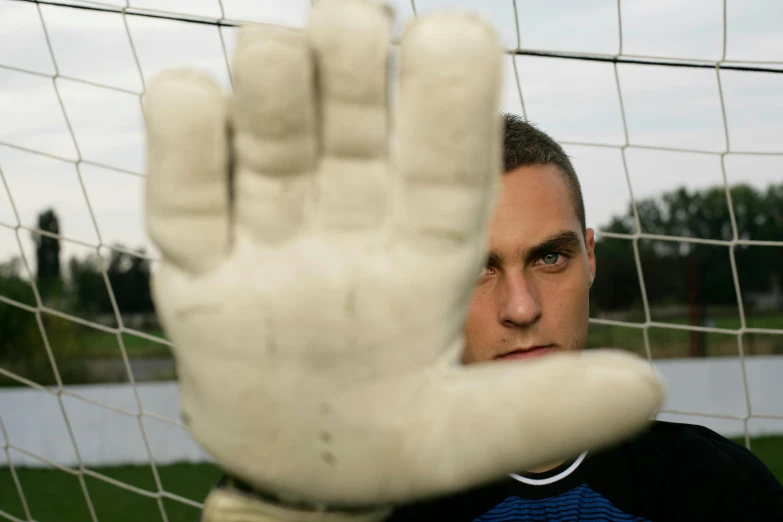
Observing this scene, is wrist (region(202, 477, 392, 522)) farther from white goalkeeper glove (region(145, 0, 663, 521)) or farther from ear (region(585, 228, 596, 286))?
ear (region(585, 228, 596, 286))

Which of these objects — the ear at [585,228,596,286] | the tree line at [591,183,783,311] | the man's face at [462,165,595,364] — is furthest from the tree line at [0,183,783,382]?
the man's face at [462,165,595,364]

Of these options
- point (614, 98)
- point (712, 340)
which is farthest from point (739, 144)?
point (712, 340)

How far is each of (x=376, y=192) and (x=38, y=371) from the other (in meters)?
9.62

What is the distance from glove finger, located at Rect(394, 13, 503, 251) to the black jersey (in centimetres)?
52

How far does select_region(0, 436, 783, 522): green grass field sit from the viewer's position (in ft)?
16.3

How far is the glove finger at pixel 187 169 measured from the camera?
453 millimetres

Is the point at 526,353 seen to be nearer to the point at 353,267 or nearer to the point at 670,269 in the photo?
the point at 353,267

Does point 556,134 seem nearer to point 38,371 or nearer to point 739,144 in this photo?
point 739,144

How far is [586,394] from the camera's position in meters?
0.44

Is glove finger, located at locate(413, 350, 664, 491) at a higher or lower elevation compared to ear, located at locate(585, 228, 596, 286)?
lower

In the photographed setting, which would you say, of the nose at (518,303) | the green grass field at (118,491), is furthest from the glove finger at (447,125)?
the green grass field at (118,491)

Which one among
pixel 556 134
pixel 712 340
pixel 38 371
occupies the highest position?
pixel 556 134

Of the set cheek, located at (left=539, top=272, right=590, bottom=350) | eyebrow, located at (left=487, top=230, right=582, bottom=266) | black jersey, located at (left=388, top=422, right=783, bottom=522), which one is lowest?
black jersey, located at (left=388, top=422, right=783, bottom=522)

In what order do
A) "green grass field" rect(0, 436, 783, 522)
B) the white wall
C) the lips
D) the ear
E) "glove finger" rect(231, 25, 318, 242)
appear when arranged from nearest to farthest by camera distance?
"glove finger" rect(231, 25, 318, 242)
the lips
the ear
"green grass field" rect(0, 436, 783, 522)
the white wall
